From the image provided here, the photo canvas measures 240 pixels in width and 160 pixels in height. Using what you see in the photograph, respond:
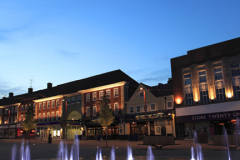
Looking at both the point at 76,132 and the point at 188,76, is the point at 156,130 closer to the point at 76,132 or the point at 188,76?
the point at 188,76

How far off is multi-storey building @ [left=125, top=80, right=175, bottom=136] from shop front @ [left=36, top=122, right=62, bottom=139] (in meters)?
21.0

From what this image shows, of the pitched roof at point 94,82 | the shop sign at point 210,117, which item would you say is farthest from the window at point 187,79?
the pitched roof at point 94,82

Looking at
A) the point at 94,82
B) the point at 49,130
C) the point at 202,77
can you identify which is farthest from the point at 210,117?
the point at 49,130

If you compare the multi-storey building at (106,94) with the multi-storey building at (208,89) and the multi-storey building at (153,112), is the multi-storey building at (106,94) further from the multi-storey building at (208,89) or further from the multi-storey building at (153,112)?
the multi-storey building at (208,89)

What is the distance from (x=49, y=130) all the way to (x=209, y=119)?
40367mm

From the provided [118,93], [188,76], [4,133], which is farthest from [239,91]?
[4,133]

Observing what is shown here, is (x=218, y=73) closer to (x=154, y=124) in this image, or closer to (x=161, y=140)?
(x=154, y=124)

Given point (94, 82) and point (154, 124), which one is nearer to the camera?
point (154, 124)

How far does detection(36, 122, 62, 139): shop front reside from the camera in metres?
56.9

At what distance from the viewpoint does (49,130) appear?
5928 cm

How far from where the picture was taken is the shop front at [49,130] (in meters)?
56.9

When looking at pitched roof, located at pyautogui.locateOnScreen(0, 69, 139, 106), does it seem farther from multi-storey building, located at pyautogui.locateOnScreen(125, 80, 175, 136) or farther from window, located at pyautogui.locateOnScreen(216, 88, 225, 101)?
window, located at pyautogui.locateOnScreen(216, 88, 225, 101)

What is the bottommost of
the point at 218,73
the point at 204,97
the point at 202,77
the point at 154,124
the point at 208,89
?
the point at 154,124

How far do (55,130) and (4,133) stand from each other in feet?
93.9
